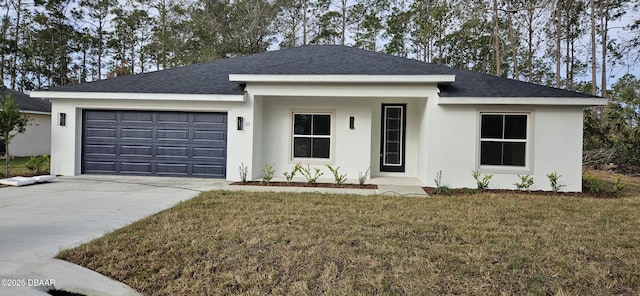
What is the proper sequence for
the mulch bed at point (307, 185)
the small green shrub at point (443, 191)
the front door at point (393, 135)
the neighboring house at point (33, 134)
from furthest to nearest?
the neighboring house at point (33, 134), the front door at point (393, 135), the mulch bed at point (307, 185), the small green shrub at point (443, 191)

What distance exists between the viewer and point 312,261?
3594 mm

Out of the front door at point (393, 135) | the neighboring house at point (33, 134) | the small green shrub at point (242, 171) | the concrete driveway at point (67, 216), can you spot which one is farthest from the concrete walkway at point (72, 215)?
the neighboring house at point (33, 134)

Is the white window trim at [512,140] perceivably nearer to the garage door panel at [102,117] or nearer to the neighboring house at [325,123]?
the neighboring house at [325,123]

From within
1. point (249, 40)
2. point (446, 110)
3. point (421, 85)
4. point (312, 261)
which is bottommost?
point (312, 261)

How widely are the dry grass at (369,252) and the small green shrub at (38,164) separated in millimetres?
6981

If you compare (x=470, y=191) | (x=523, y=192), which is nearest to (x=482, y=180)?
(x=470, y=191)

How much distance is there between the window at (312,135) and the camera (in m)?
10.4

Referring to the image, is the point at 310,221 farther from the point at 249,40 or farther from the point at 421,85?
the point at 249,40

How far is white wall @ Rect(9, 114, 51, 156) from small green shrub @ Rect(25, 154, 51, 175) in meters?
7.18

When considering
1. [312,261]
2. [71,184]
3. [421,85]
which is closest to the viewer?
[312,261]

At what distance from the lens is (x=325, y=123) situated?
34.0 ft

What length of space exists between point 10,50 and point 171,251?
114 ft

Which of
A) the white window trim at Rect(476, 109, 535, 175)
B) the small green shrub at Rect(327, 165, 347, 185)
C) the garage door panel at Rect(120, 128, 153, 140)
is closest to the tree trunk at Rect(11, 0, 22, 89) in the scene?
the garage door panel at Rect(120, 128, 153, 140)

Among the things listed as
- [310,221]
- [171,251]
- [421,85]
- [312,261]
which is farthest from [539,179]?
[171,251]
